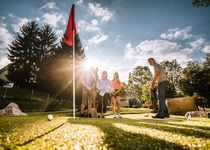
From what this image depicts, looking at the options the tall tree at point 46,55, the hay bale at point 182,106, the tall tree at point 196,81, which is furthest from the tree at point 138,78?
Result: the hay bale at point 182,106

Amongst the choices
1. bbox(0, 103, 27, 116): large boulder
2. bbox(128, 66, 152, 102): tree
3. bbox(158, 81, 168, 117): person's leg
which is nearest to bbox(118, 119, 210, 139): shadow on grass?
bbox(158, 81, 168, 117): person's leg

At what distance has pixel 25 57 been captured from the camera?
3638cm

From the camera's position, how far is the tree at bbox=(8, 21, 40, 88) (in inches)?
1289

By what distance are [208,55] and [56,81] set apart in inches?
1459

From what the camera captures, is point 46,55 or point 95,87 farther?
point 46,55

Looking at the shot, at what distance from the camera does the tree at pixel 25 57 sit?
107ft

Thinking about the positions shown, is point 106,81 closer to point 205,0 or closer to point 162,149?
point 205,0

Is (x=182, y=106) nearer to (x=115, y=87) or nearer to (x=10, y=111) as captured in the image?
(x=115, y=87)

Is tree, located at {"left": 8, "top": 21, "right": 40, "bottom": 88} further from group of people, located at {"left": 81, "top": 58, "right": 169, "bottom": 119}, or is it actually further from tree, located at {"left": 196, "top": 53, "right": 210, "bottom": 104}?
tree, located at {"left": 196, "top": 53, "right": 210, "bottom": 104}

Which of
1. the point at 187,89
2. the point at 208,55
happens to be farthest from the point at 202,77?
the point at 208,55

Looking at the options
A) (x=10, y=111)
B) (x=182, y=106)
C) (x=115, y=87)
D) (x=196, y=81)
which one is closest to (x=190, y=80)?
(x=196, y=81)

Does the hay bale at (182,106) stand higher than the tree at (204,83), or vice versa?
the tree at (204,83)

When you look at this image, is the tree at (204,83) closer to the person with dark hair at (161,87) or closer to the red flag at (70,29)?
the person with dark hair at (161,87)

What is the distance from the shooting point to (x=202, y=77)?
32.7m
